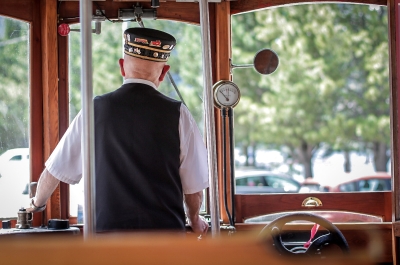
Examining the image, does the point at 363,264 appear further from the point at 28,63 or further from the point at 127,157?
the point at 28,63

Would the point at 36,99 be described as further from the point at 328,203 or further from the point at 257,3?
the point at 328,203

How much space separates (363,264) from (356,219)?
310 centimetres

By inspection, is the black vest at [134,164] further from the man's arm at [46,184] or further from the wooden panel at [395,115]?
the wooden panel at [395,115]

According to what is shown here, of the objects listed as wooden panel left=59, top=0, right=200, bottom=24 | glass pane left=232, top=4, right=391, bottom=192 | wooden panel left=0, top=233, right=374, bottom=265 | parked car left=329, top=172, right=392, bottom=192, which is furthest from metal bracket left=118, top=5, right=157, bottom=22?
parked car left=329, top=172, right=392, bottom=192

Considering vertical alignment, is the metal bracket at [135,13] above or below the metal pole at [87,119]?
above

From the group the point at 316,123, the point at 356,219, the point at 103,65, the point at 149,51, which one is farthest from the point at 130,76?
the point at 316,123

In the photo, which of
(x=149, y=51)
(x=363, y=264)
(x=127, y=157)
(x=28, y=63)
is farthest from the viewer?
(x=28, y=63)

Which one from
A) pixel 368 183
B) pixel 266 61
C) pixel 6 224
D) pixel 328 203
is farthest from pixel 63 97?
pixel 368 183

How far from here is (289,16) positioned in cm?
1230

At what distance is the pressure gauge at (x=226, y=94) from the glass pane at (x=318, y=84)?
24.2ft

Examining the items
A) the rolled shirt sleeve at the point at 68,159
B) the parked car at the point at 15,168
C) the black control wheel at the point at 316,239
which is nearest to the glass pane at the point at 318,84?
the parked car at the point at 15,168

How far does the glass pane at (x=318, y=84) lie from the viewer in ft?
39.4

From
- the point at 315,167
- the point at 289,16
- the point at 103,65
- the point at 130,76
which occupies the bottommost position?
the point at 315,167

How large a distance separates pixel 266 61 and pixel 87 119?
206cm
